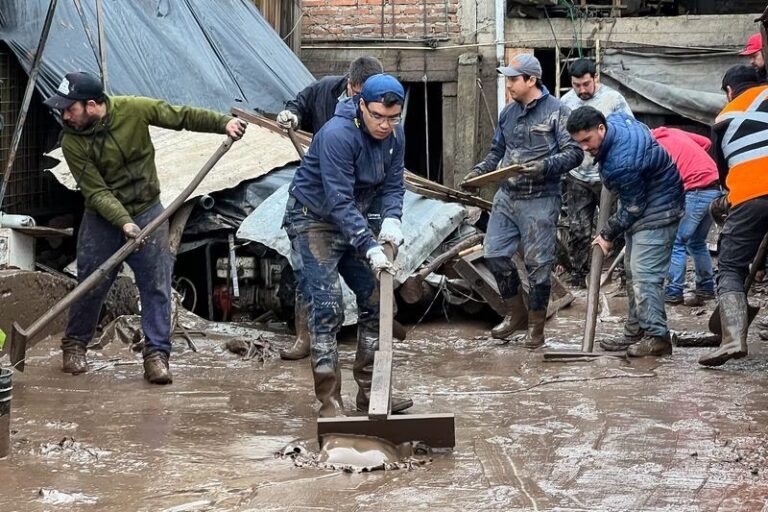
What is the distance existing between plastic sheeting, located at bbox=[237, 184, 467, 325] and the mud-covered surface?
707 millimetres

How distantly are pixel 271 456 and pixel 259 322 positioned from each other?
13.2ft

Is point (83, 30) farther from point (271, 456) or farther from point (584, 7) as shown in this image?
point (584, 7)

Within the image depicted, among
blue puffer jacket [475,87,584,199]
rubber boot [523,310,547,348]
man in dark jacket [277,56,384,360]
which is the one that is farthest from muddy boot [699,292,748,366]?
man in dark jacket [277,56,384,360]

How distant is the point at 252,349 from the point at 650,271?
9.22 feet

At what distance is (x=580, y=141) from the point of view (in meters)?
7.60

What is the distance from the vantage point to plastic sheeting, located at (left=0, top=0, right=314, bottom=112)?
30.6 feet

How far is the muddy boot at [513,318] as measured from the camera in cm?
875

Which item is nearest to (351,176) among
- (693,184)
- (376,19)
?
(693,184)

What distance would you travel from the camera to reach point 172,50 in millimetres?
10883

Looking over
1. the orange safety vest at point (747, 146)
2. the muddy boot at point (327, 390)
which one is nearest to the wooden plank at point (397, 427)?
the muddy boot at point (327, 390)

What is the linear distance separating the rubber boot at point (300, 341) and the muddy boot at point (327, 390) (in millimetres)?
1955

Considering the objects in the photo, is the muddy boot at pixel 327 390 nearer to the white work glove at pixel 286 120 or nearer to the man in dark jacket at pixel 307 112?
the man in dark jacket at pixel 307 112

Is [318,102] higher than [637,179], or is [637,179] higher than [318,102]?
[318,102]

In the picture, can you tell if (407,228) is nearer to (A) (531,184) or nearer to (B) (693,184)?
(A) (531,184)
